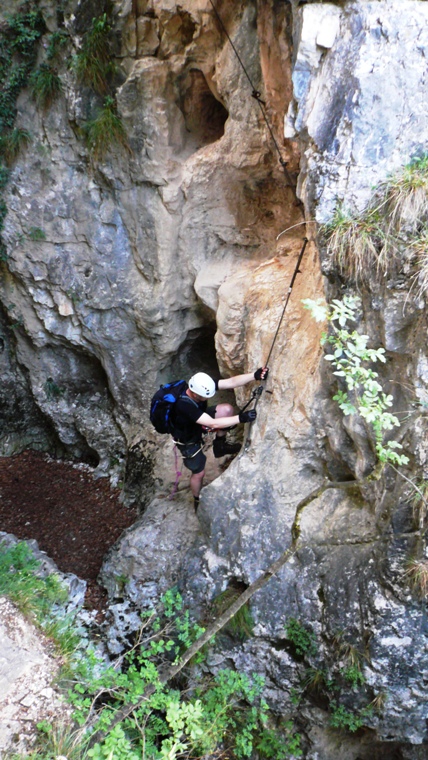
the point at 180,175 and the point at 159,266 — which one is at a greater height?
the point at 180,175

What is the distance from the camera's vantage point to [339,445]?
438cm

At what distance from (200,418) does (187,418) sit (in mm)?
293

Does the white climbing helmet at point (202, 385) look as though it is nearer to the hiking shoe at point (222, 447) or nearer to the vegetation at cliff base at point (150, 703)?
the hiking shoe at point (222, 447)

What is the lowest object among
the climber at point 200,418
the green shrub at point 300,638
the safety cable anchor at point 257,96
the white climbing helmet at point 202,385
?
the green shrub at point 300,638

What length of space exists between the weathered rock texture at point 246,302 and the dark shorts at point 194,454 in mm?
498

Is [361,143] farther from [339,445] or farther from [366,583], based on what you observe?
[366,583]

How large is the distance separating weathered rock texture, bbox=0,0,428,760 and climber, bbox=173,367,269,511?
242 millimetres

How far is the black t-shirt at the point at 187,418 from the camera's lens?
5.16m

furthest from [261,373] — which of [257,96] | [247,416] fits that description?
[257,96]

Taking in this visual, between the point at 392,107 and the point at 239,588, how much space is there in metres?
3.83

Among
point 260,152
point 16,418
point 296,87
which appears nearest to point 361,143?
point 296,87

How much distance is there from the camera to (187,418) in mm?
5355

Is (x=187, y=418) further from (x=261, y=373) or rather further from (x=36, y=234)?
(x=36, y=234)

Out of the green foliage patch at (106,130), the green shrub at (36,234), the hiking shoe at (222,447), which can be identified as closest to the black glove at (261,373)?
the hiking shoe at (222,447)
